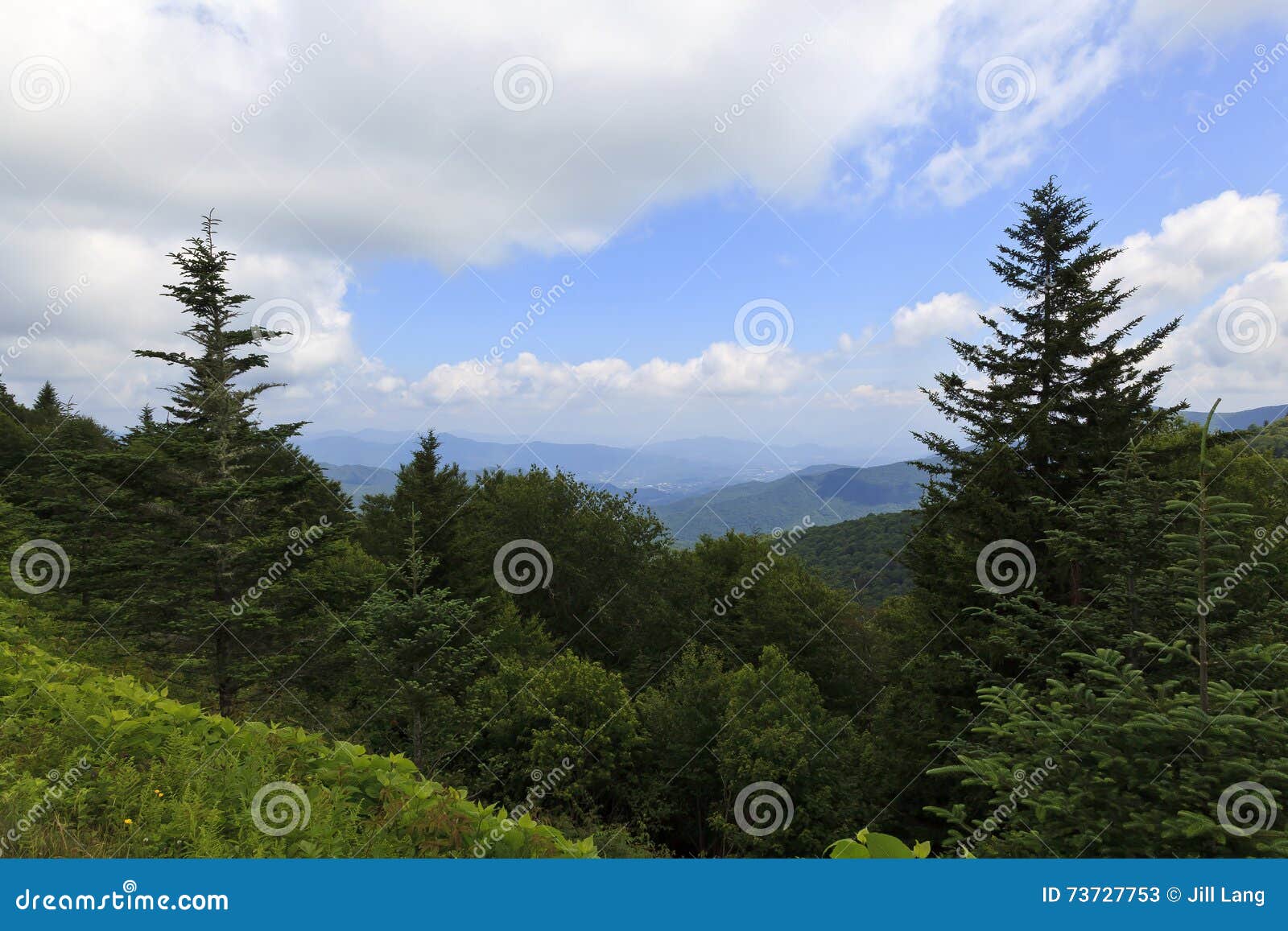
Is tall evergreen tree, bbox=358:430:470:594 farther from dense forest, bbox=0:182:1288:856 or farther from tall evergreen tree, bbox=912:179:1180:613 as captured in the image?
tall evergreen tree, bbox=912:179:1180:613

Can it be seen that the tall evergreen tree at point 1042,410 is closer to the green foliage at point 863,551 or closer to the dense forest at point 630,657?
the dense forest at point 630,657

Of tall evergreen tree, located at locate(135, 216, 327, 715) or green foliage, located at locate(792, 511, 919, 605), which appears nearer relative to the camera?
tall evergreen tree, located at locate(135, 216, 327, 715)

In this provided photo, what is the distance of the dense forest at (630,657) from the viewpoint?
4.40m

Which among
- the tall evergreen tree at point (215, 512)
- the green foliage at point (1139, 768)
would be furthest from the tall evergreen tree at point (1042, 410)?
the tall evergreen tree at point (215, 512)

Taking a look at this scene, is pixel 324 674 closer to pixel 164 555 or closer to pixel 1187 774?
pixel 164 555

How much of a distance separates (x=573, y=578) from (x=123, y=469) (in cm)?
2420

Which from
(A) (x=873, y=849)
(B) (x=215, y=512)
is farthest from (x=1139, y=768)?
(B) (x=215, y=512)

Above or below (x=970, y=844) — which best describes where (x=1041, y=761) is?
above

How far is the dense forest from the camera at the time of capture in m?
4.40

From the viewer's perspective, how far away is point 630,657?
3606 centimetres

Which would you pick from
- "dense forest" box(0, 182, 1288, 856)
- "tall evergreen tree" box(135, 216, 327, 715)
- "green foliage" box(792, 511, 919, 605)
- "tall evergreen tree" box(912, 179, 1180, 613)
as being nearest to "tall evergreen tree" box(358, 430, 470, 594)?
"dense forest" box(0, 182, 1288, 856)

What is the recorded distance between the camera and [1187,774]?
4.71m

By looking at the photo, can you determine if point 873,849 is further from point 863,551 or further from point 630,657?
point 863,551

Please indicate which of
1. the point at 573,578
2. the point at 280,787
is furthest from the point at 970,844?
the point at 573,578
